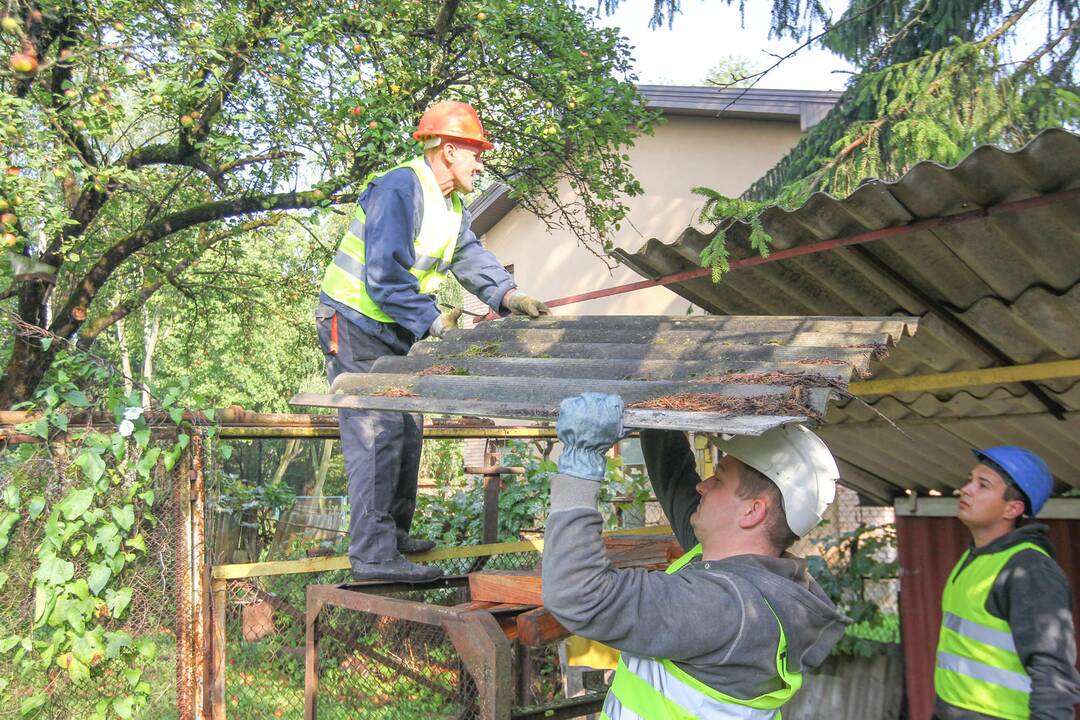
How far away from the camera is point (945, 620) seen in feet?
11.9

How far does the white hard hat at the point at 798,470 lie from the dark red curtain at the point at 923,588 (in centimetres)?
385

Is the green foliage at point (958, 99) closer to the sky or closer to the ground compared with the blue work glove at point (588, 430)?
closer to the sky

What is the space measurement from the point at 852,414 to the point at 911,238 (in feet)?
5.65

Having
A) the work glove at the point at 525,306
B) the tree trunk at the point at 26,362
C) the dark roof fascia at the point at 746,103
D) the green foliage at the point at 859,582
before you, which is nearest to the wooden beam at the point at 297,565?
the work glove at the point at 525,306

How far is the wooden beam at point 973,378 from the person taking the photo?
134 inches

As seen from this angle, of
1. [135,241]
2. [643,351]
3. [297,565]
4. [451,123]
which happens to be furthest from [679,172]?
[643,351]

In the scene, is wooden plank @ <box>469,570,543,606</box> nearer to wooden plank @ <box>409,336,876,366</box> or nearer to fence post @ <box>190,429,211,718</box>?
wooden plank @ <box>409,336,876,366</box>

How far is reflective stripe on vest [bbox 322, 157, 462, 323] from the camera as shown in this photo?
136 inches

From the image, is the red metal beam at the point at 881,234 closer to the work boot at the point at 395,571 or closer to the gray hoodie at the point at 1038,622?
the work boot at the point at 395,571

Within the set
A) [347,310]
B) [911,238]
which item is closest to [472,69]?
[347,310]

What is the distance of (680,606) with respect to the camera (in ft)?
5.88

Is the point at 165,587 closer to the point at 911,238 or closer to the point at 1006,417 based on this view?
the point at 911,238

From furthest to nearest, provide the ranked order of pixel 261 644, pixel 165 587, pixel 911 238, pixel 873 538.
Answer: pixel 873 538 < pixel 261 644 < pixel 165 587 < pixel 911 238

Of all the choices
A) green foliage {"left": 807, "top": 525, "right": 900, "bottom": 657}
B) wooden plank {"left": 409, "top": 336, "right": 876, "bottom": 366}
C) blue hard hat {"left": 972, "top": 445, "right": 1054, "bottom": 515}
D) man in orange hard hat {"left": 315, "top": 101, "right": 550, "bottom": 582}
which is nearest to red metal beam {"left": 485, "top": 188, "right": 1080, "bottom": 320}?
man in orange hard hat {"left": 315, "top": 101, "right": 550, "bottom": 582}
